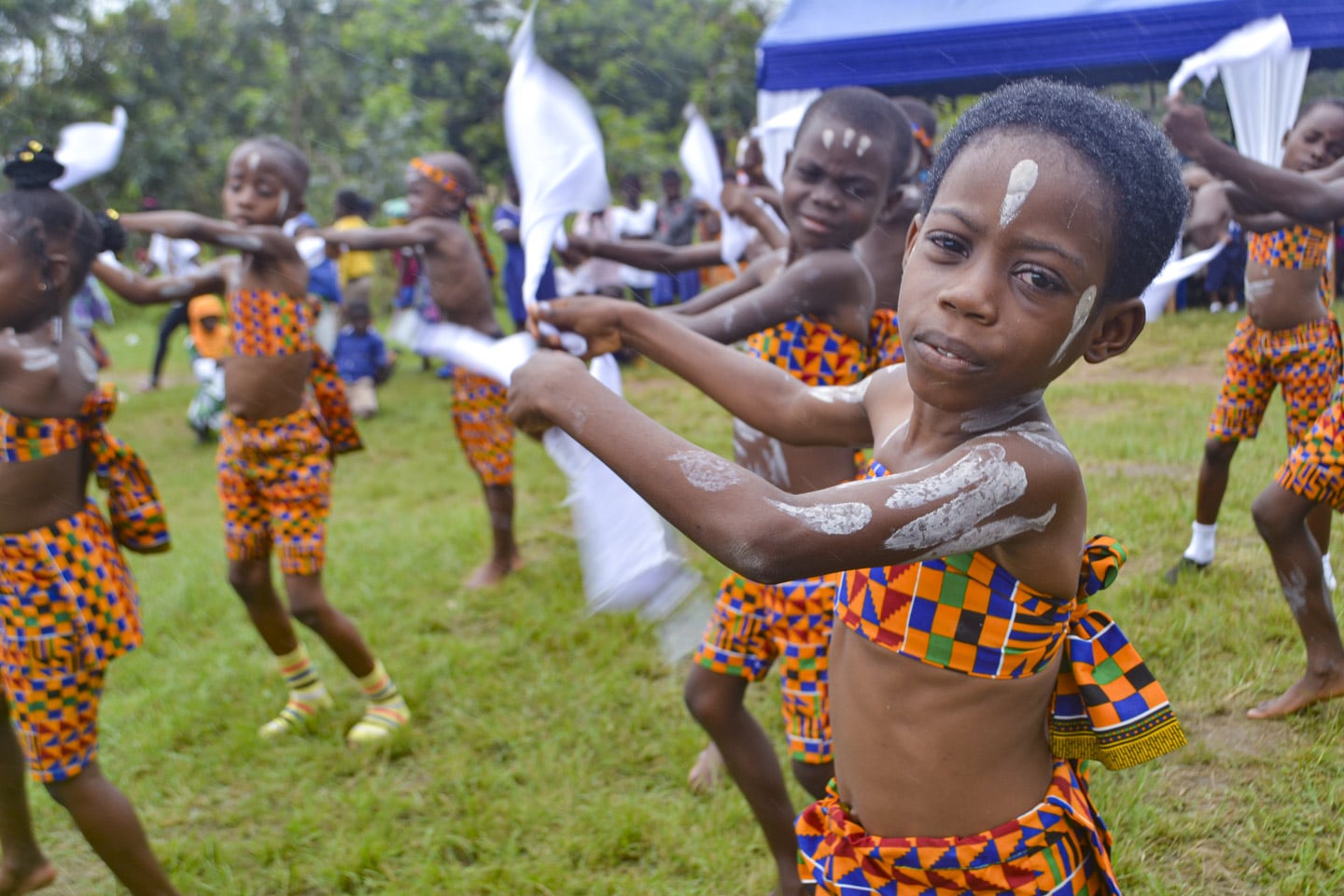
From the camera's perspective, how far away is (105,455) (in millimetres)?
2912

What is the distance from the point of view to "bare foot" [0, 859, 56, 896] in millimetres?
2943

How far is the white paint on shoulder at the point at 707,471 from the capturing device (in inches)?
52.5

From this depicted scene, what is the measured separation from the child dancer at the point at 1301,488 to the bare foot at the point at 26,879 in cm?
355

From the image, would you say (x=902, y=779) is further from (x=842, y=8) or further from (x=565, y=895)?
(x=842, y=8)

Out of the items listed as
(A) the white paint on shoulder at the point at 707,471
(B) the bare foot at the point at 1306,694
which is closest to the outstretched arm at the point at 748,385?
(A) the white paint on shoulder at the point at 707,471

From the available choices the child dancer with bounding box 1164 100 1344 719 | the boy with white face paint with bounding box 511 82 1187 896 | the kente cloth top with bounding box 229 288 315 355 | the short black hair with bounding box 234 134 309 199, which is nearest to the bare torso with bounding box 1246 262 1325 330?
the child dancer with bounding box 1164 100 1344 719

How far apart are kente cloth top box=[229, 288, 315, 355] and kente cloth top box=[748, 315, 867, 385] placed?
6.94ft

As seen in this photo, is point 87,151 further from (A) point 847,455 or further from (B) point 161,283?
(A) point 847,455

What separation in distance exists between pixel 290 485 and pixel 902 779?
109 inches

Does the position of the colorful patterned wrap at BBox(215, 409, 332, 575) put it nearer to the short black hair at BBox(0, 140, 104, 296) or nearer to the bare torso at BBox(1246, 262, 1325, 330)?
the short black hair at BBox(0, 140, 104, 296)

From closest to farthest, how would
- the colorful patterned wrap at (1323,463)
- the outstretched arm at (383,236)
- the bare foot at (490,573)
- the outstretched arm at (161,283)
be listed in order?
1. the colorful patterned wrap at (1323,463)
2. the outstretched arm at (161,283)
3. the outstretched arm at (383,236)
4. the bare foot at (490,573)

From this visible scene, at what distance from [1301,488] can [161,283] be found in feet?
12.4

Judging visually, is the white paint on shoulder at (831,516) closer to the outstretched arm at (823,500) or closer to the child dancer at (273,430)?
the outstretched arm at (823,500)

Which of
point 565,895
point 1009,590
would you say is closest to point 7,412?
point 565,895
